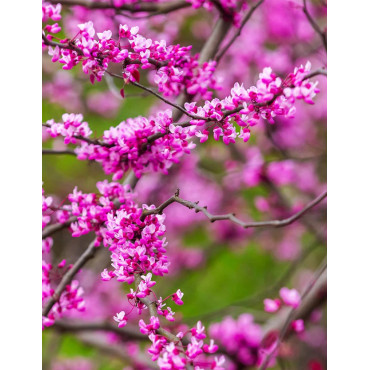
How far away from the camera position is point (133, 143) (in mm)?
1113

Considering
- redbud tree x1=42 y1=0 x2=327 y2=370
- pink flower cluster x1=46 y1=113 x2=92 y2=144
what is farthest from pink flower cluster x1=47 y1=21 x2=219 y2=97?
pink flower cluster x1=46 y1=113 x2=92 y2=144

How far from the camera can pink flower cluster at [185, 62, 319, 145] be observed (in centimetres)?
98

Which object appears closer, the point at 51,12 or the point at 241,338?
the point at 51,12

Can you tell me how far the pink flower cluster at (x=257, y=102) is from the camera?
979 millimetres

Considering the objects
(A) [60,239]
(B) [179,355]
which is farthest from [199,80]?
(B) [179,355]

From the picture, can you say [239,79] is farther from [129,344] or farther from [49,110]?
[129,344]

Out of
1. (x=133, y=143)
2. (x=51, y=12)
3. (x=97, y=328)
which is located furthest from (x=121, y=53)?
(x=97, y=328)

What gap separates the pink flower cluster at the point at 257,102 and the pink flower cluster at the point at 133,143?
65 millimetres

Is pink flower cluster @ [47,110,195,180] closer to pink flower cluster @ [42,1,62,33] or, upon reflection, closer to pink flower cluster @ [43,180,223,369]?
pink flower cluster @ [43,180,223,369]

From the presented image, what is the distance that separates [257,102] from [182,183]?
59 cm

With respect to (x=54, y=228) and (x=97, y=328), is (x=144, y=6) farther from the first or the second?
(x=97, y=328)

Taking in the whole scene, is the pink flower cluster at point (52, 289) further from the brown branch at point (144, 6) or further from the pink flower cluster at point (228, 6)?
the pink flower cluster at point (228, 6)

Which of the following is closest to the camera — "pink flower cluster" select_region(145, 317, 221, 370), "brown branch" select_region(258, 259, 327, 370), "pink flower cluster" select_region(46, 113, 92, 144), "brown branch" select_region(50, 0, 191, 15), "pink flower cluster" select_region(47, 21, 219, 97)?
"pink flower cluster" select_region(145, 317, 221, 370)
